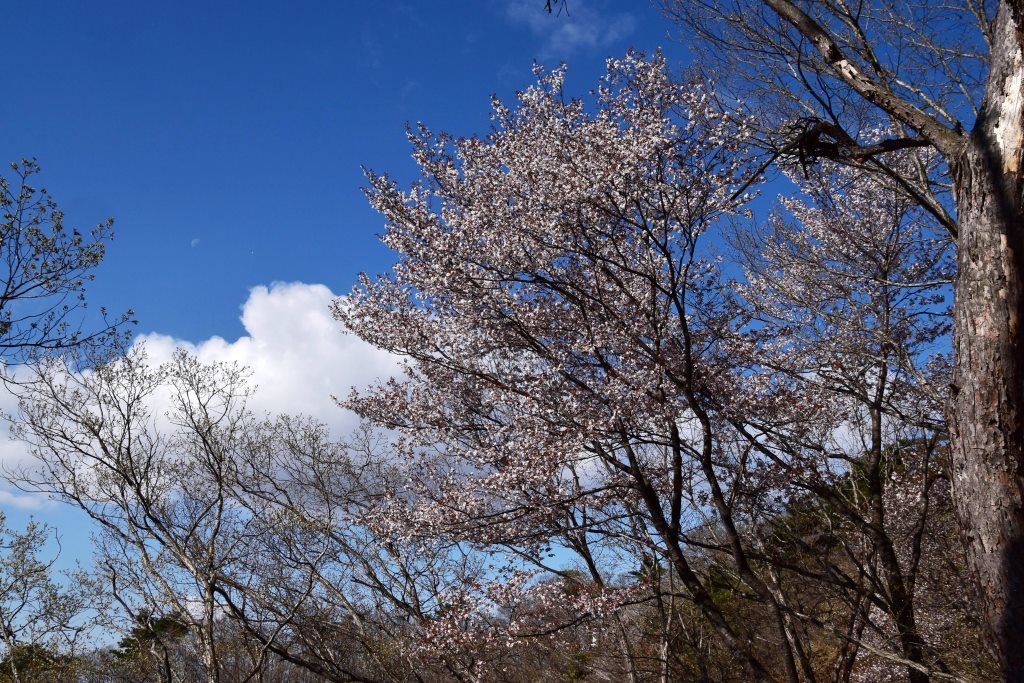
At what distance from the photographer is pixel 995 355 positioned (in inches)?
139

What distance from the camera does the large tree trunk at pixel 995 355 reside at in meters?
3.33

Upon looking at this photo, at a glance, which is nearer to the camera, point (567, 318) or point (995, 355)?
point (995, 355)

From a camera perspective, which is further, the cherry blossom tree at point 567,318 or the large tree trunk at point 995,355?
the cherry blossom tree at point 567,318

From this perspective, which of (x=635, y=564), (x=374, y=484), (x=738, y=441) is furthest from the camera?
(x=374, y=484)

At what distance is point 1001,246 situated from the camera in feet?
11.8

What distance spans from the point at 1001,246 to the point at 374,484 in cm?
981

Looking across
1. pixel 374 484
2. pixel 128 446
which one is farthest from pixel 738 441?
pixel 128 446

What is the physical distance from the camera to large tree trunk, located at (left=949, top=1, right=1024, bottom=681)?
333cm

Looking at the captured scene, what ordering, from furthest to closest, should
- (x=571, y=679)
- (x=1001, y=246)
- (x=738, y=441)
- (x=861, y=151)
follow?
(x=571, y=679)
(x=738, y=441)
(x=861, y=151)
(x=1001, y=246)

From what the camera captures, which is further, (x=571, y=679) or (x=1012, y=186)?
(x=571, y=679)

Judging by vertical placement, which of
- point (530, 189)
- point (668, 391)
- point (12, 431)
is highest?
point (12, 431)

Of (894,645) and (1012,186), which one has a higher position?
(1012,186)

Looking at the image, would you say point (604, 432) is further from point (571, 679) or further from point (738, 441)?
point (571, 679)

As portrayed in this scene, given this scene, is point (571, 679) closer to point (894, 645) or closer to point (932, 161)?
point (894, 645)
